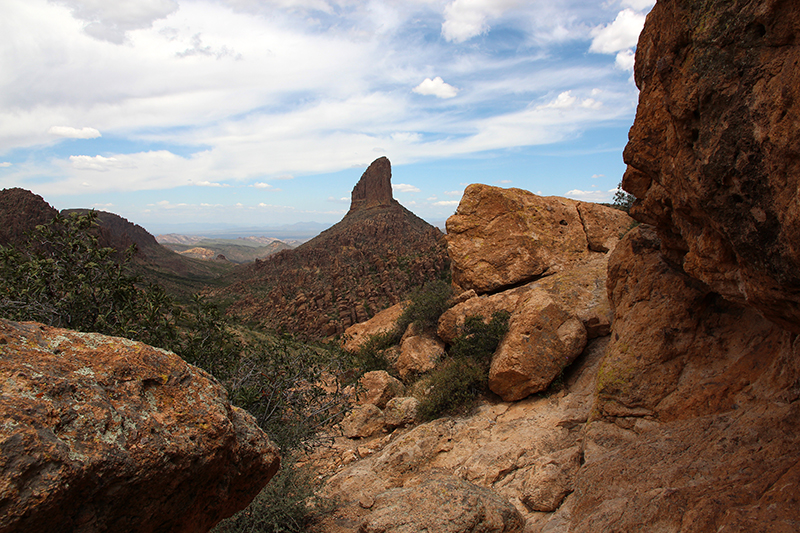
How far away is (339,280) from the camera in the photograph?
144 ft

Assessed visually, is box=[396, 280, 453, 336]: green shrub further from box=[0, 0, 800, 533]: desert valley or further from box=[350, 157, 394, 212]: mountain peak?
box=[350, 157, 394, 212]: mountain peak

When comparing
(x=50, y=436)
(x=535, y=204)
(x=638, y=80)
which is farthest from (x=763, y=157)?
(x=535, y=204)

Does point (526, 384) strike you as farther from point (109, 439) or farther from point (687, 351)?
point (109, 439)

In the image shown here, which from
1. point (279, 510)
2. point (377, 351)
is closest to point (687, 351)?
point (279, 510)

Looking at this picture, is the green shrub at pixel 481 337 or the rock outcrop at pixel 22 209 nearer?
the green shrub at pixel 481 337

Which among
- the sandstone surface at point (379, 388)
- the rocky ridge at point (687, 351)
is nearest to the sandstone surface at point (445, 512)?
the rocky ridge at point (687, 351)

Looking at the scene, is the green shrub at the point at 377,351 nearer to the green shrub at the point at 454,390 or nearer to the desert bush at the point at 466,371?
the desert bush at the point at 466,371

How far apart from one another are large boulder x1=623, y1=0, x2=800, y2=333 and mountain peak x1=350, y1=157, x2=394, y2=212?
343ft

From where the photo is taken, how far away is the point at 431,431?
873cm

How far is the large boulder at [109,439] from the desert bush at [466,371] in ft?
22.6

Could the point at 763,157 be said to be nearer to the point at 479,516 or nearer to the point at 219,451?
the point at 219,451

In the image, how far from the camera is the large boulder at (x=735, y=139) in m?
3.03

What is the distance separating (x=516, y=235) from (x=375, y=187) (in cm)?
9937

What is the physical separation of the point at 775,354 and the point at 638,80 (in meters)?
3.92
